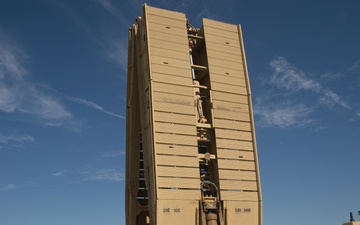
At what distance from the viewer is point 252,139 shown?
63.7 ft

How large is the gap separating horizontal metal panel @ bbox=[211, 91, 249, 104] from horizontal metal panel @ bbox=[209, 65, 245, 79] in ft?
3.37

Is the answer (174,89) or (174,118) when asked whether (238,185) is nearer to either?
(174,118)

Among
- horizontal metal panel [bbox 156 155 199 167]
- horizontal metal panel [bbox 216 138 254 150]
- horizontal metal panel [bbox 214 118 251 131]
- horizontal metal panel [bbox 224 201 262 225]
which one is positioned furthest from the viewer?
horizontal metal panel [bbox 214 118 251 131]

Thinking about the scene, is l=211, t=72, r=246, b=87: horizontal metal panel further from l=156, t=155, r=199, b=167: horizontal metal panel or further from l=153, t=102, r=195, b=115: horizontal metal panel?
l=156, t=155, r=199, b=167: horizontal metal panel

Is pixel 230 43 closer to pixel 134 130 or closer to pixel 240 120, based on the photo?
pixel 240 120

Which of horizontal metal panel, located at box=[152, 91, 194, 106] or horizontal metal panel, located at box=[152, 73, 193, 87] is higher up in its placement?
horizontal metal panel, located at box=[152, 73, 193, 87]

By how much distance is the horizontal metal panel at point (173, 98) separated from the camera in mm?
17766

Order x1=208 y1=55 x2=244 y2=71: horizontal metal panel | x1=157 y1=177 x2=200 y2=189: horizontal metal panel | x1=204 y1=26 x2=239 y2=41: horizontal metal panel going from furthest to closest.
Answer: x1=204 y1=26 x2=239 y2=41: horizontal metal panel < x1=208 y1=55 x2=244 y2=71: horizontal metal panel < x1=157 y1=177 x2=200 y2=189: horizontal metal panel

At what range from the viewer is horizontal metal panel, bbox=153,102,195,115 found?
17.6m

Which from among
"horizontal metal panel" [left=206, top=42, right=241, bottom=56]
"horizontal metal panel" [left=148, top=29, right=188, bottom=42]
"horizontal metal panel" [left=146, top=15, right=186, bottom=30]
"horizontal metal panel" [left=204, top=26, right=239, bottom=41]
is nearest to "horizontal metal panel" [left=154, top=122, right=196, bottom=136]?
"horizontal metal panel" [left=148, top=29, right=188, bottom=42]

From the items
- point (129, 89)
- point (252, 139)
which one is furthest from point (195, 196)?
point (129, 89)

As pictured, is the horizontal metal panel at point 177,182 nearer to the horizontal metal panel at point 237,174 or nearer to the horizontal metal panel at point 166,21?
the horizontal metal panel at point 237,174

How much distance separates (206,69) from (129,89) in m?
4.97

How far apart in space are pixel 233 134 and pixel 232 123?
Answer: 54 cm
